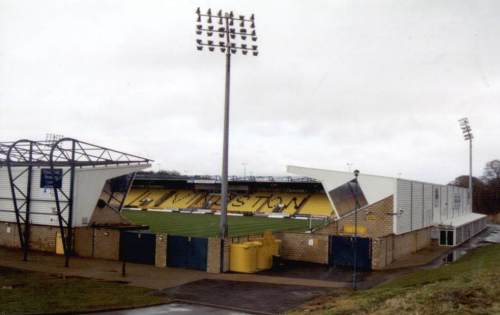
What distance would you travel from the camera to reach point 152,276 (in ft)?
82.9

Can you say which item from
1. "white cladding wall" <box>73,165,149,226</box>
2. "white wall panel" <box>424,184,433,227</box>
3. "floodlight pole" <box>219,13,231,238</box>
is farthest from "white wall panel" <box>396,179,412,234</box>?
"white cladding wall" <box>73,165,149,226</box>

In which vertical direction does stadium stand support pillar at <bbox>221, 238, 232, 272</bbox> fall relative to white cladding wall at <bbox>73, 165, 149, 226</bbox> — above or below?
below

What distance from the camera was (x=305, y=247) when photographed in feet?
99.9

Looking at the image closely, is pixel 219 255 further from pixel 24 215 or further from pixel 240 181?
pixel 240 181

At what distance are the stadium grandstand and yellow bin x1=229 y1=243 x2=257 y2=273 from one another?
38384 millimetres

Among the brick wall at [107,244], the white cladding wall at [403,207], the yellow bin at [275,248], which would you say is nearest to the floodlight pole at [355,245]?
the white cladding wall at [403,207]

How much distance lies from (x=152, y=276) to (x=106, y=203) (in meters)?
13.7

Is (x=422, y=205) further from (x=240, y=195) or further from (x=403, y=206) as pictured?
(x=240, y=195)

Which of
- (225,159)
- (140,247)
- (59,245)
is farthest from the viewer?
(59,245)

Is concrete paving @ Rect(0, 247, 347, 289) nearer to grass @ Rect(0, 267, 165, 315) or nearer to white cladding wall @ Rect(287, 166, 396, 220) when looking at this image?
grass @ Rect(0, 267, 165, 315)

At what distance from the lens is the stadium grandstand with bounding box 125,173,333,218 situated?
71062 millimetres

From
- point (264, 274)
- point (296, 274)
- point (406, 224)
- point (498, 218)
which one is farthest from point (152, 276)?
point (498, 218)

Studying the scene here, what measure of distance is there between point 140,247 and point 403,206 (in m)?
16.9

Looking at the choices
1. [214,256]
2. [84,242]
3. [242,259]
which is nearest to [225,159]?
[214,256]
